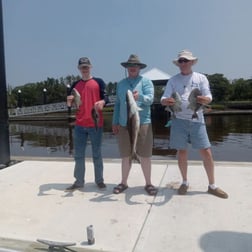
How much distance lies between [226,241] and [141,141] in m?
1.79

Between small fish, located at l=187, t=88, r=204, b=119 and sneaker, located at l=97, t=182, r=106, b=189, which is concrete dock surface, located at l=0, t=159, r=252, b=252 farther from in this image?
small fish, located at l=187, t=88, r=204, b=119

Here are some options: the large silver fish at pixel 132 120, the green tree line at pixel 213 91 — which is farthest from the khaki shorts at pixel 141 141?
the green tree line at pixel 213 91

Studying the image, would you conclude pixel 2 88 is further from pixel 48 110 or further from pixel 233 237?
pixel 48 110

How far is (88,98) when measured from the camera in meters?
4.88

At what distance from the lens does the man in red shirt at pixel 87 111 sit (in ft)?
15.8

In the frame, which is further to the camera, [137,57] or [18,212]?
[137,57]

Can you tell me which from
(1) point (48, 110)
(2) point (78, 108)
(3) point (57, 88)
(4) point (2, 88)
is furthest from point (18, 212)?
(3) point (57, 88)

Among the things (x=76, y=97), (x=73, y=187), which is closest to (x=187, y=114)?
(x=76, y=97)

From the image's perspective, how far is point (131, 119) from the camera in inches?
171

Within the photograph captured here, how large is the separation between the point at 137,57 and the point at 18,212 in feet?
7.80

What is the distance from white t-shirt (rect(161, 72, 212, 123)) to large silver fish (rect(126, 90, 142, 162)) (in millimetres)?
430

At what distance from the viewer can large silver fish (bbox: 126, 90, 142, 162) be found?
4289 mm

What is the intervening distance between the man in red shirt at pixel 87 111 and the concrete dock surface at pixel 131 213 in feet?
1.20

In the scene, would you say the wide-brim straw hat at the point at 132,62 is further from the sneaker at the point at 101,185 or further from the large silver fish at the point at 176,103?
the sneaker at the point at 101,185
